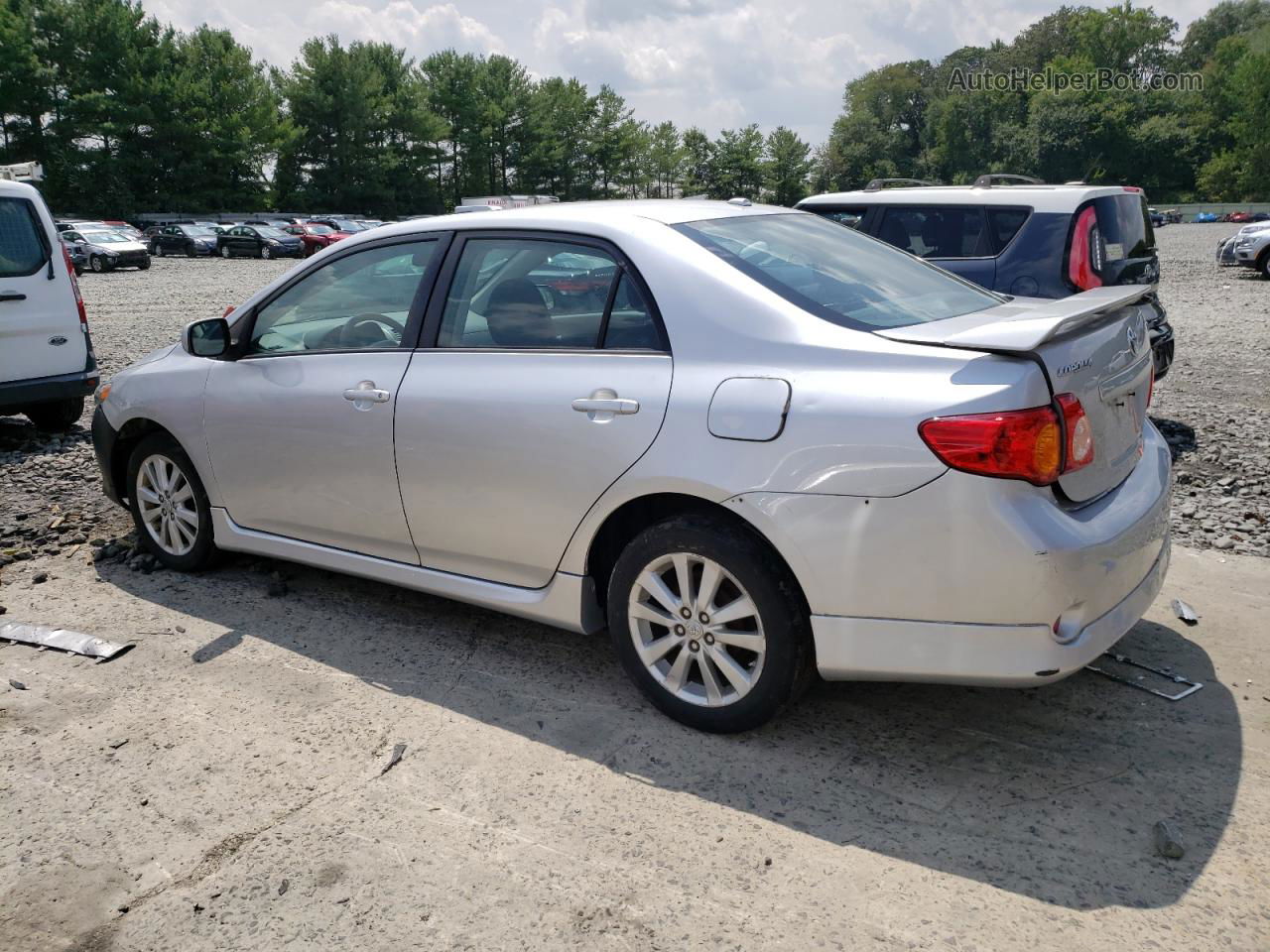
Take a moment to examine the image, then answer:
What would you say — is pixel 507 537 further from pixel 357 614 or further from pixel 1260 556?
pixel 1260 556

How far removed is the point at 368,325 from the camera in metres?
4.38

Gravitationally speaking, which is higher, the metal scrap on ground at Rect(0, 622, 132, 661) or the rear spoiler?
the rear spoiler

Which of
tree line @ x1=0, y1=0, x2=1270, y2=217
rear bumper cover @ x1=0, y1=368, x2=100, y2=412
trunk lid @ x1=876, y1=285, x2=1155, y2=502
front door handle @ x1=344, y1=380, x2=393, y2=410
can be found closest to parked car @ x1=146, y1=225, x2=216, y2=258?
tree line @ x1=0, y1=0, x2=1270, y2=217

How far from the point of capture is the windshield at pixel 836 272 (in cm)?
347

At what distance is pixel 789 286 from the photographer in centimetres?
349

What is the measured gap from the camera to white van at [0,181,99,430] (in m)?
7.92

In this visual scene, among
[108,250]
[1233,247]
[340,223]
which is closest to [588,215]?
[1233,247]

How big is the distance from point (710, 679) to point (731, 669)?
106 millimetres

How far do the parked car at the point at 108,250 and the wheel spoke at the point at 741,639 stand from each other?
115ft

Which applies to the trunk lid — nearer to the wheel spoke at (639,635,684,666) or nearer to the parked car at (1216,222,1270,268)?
the wheel spoke at (639,635,684,666)

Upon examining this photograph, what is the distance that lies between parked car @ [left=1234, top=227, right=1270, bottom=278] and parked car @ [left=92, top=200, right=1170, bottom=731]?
20575 millimetres

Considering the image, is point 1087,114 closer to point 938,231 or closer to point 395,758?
point 938,231

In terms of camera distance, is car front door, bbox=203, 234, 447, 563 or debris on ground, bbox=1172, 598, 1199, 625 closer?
car front door, bbox=203, 234, 447, 563

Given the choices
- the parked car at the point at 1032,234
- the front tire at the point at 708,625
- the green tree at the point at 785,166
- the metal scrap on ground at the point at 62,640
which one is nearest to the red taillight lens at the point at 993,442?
the front tire at the point at 708,625
